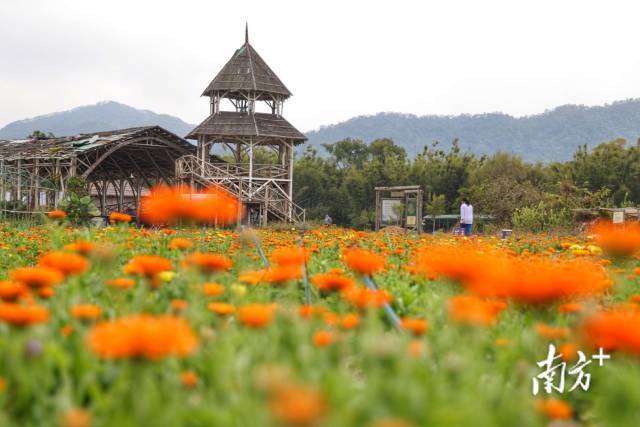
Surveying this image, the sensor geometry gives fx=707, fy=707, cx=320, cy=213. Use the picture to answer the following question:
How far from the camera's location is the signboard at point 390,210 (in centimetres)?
2620

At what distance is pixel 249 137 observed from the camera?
31.5 meters

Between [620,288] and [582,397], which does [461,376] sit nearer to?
[582,397]

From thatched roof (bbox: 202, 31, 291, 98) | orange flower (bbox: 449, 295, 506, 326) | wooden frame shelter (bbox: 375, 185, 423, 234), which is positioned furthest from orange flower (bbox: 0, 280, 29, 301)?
thatched roof (bbox: 202, 31, 291, 98)

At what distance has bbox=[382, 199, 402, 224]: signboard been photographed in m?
26.2

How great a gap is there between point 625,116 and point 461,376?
163 meters

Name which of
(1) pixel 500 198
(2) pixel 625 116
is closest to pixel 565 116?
(2) pixel 625 116

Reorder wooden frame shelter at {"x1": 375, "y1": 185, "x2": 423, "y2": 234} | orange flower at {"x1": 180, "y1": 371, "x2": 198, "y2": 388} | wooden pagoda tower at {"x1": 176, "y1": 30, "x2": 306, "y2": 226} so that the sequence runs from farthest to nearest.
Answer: wooden pagoda tower at {"x1": 176, "y1": 30, "x2": 306, "y2": 226}
wooden frame shelter at {"x1": 375, "y1": 185, "x2": 423, "y2": 234}
orange flower at {"x1": 180, "y1": 371, "x2": 198, "y2": 388}

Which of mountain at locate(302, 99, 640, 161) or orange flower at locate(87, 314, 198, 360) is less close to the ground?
mountain at locate(302, 99, 640, 161)

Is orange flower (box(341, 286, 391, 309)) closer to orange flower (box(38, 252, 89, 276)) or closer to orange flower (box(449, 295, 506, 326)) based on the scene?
orange flower (box(449, 295, 506, 326))

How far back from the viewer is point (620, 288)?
12.0 feet

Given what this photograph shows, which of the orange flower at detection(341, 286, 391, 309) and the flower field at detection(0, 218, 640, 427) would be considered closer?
the flower field at detection(0, 218, 640, 427)

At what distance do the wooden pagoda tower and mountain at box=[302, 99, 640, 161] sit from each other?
111775mm

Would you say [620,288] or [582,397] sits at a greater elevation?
[620,288]

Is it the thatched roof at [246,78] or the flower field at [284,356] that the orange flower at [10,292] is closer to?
the flower field at [284,356]
